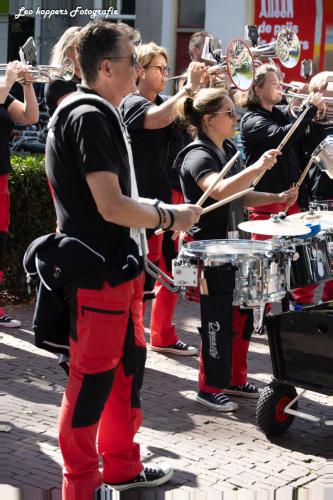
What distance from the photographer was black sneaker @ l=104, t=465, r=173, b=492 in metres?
4.07

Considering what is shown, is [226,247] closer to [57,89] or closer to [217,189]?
[217,189]

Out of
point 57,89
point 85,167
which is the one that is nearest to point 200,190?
point 57,89

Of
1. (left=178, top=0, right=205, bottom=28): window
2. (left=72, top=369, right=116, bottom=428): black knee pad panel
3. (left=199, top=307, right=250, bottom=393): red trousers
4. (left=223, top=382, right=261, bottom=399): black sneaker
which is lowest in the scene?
(left=223, top=382, right=261, bottom=399): black sneaker

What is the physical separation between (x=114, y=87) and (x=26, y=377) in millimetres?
2486

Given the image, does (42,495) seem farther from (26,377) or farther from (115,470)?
(26,377)

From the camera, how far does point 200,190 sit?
5184 millimetres

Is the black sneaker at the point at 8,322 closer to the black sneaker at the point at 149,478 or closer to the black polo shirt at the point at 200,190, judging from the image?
the black polo shirt at the point at 200,190

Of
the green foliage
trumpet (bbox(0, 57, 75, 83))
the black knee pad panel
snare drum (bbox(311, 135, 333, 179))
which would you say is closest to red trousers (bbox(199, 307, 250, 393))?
snare drum (bbox(311, 135, 333, 179))

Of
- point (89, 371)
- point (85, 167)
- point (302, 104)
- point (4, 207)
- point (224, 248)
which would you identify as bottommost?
point (89, 371)

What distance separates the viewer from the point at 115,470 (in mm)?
4059

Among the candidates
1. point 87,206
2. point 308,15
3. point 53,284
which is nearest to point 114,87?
point 87,206

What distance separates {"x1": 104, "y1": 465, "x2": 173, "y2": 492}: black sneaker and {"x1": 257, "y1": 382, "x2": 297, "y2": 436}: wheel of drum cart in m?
0.72

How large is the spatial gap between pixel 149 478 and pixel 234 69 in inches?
91.3

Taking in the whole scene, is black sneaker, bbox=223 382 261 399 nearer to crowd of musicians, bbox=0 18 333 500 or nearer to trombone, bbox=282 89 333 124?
crowd of musicians, bbox=0 18 333 500
